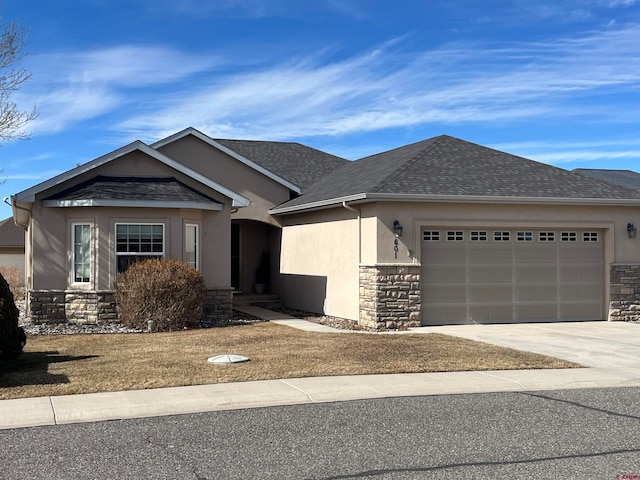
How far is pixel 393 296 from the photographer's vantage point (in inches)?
645

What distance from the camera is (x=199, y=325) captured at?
16.9 meters

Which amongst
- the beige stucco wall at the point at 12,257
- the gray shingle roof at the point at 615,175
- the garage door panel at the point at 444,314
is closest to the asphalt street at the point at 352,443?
the garage door panel at the point at 444,314

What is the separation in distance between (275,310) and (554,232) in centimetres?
863

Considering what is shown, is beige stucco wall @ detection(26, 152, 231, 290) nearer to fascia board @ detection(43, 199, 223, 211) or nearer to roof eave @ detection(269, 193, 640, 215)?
fascia board @ detection(43, 199, 223, 211)

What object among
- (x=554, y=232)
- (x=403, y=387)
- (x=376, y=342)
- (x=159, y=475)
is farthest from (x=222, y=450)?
(x=554, y=232)

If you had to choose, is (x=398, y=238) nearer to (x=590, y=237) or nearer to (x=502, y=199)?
(x=502, y=199)

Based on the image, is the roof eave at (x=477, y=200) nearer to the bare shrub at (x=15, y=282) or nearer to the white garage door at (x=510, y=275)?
the white garage door at (x=510, y=275)

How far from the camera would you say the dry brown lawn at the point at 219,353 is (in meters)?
9.50

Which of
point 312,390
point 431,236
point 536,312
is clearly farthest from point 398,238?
point 312,390

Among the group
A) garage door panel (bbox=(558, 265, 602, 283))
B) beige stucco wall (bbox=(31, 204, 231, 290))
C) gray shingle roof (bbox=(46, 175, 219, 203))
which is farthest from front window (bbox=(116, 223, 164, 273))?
garage door panel (bbox=(558, 265, 602, 283))

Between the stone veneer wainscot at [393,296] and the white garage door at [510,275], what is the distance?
1.36 feet

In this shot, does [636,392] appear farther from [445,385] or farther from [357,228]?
[357,228]

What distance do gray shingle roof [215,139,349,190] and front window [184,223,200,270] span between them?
19.8 ft

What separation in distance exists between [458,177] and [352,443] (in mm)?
12212
